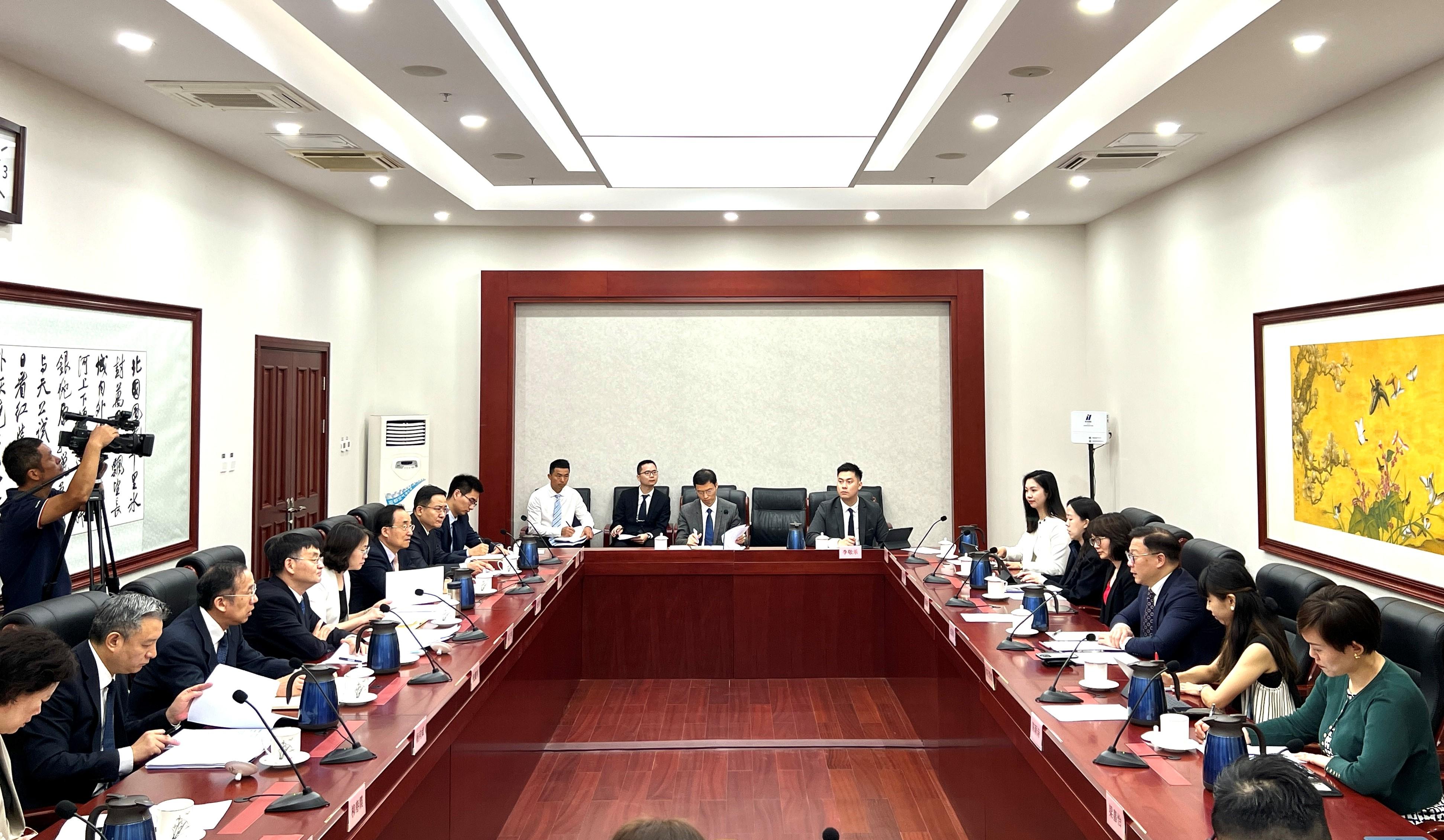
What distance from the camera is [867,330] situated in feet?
26.5

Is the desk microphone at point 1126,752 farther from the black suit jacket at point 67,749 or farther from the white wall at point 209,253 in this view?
the white wall at point 209,253

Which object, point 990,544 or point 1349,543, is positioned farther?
point 990,544

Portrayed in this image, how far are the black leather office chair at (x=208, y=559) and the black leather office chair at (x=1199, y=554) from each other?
397 centimetres

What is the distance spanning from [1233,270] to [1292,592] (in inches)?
95.5

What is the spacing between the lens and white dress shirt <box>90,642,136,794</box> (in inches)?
93.9

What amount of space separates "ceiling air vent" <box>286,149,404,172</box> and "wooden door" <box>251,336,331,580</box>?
113 centimetres

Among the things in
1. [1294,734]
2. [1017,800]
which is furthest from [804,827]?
[1294,734]

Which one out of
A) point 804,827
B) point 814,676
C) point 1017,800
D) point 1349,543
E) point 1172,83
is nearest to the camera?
point 1017,800

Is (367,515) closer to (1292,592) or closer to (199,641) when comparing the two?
(199,641)

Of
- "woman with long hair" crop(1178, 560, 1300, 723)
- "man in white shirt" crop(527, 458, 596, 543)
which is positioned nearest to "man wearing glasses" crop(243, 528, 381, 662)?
"woman with long hair" crop(1178, 560, 1300, 723)

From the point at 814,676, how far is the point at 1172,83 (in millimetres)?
3537

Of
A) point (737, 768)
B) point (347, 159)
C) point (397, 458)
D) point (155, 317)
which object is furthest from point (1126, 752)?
point (397, 458)

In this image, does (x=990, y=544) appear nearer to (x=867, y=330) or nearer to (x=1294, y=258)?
(x=867, y=330)

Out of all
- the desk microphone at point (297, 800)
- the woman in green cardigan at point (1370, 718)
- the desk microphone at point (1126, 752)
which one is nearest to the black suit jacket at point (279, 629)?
the desk microphone at point (297, 800)
